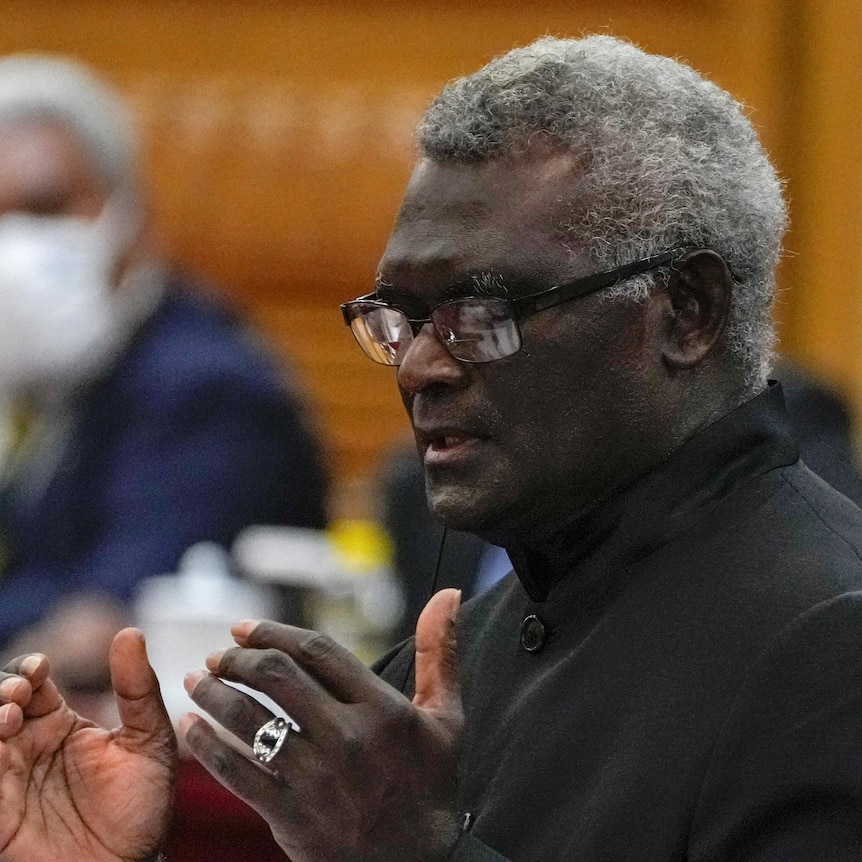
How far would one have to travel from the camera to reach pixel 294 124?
5.24m

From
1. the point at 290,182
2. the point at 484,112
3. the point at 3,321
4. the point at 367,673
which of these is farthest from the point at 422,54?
the point at 367,673

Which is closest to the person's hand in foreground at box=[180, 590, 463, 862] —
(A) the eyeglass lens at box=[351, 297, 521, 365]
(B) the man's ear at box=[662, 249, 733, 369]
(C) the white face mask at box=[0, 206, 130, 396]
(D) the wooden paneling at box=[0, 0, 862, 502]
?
(A) the eyeglass lens at box=[351, 297, 521, 365]

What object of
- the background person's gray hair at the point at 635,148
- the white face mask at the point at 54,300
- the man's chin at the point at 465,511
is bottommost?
the white face mask at the point at 54,300

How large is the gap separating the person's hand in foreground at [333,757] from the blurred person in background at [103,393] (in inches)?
79.0

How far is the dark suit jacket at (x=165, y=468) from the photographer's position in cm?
372

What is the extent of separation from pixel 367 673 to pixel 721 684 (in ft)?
1.02

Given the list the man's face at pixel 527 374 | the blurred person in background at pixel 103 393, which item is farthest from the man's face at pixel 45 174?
the man's face at pixel 527 374

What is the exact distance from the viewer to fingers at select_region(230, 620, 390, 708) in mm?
1475

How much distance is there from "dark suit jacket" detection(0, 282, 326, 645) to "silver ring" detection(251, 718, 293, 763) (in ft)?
7.03

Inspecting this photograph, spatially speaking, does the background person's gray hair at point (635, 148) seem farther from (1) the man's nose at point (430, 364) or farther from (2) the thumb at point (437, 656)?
(2) the thumb at point (437, 656)

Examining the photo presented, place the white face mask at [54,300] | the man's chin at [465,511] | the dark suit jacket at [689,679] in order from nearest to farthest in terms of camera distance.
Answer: the dark suit jacket at [689,679], the man's chin at [465,511], the white face mask at [54,300]

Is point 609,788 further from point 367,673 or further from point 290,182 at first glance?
point 290,182

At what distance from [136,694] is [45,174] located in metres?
2.78

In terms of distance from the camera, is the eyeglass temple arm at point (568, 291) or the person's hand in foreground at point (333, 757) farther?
the eyeglass temple arm at point (568, 291)
